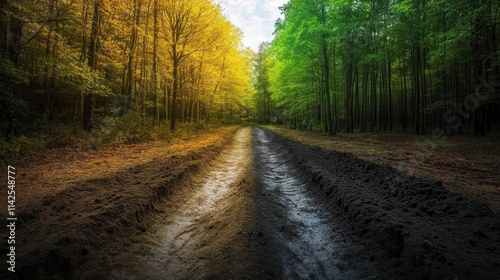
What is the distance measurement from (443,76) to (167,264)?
85.3ft

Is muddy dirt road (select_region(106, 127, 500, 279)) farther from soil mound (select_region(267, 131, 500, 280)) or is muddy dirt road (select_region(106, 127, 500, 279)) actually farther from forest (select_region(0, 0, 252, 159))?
forest (select_region(0, 0, 252, 159))

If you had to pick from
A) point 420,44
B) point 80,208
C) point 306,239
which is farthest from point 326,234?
point 420,44

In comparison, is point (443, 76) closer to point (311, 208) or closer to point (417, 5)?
point (417, 5)

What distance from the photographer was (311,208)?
193 inches

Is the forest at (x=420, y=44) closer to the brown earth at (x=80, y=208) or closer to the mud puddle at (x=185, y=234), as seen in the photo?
the mud puddle at (x=185, y=234)

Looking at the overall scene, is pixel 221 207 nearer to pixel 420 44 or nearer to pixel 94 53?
pixel 94 53

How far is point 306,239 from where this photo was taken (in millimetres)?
3639

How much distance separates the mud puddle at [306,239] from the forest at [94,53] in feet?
29.2

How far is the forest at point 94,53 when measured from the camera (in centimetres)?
828

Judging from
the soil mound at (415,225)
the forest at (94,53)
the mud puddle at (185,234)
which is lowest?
the mud puddle at (185,234)

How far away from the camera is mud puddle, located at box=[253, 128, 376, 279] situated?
2840mm

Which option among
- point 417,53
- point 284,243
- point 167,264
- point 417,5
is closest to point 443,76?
point 417,53

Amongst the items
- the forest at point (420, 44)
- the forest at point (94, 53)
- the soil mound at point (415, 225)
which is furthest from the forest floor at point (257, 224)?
the forest at point (420, 44)

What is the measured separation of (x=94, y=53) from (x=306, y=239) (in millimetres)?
13179
